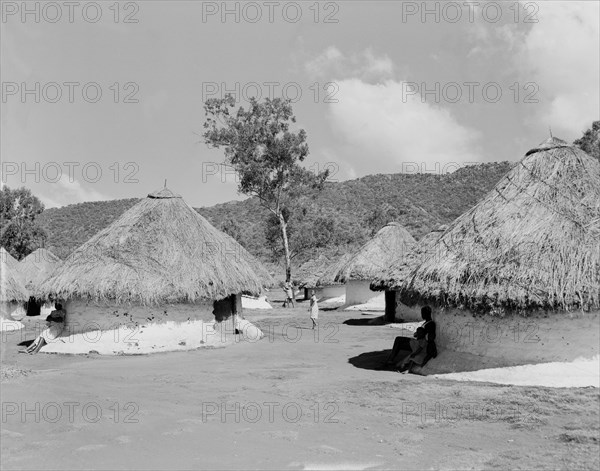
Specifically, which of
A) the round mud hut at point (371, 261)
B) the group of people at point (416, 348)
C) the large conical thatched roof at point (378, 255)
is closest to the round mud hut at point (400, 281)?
the large conical thatched roof at point (378, 255)

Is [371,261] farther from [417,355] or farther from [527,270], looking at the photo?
[527,270]

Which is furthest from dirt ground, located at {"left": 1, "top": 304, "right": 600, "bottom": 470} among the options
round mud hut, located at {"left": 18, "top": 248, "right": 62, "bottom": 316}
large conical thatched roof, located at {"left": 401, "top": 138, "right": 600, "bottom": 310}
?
round mud hut, located at {"left": 18, "top": 248, "right": 62, "bottom": 316}

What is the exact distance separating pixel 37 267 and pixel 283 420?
27952mm

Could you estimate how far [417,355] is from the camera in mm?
10852

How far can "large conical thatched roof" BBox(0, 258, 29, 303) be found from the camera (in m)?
24.3

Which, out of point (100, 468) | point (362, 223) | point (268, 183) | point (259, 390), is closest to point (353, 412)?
point (259, 390)

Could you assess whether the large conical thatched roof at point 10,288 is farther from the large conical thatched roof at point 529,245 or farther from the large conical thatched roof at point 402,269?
the large conical thatched roof at point 529,245

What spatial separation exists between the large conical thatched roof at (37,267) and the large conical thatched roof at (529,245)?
24499mm

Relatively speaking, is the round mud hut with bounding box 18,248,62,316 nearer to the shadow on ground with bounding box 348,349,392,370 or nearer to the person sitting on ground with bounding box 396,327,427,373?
the shadow on ground with bounding box 348,349,392,370

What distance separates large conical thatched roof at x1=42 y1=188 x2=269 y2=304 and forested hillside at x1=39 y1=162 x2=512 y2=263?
32.2 meters

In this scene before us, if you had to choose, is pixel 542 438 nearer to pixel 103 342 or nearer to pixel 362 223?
pixel 103 342

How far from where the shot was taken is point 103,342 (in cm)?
1437

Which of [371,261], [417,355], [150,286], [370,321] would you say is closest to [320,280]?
[371,261]

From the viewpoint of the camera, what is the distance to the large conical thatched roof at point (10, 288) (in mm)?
24297
